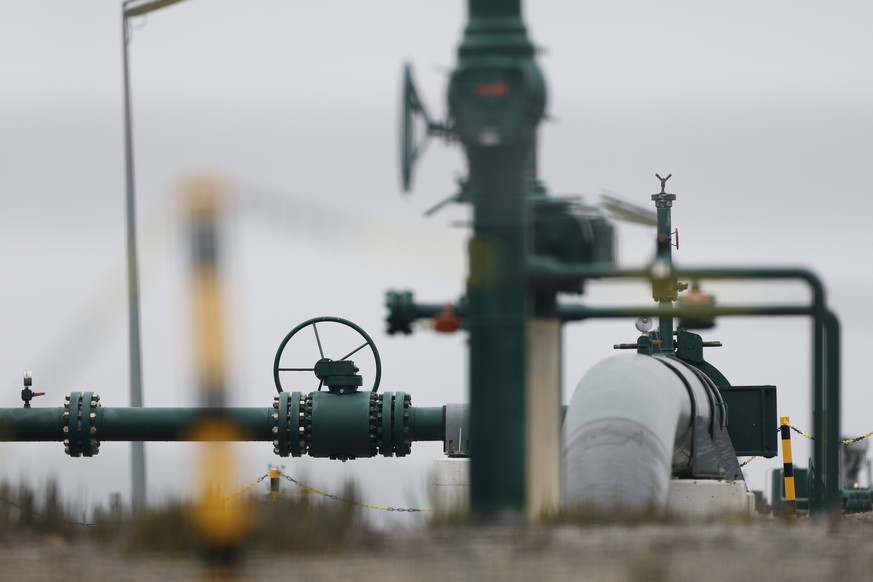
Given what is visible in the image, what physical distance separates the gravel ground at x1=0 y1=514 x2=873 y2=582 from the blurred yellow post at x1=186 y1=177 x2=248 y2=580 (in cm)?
12

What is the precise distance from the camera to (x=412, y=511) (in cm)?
1059

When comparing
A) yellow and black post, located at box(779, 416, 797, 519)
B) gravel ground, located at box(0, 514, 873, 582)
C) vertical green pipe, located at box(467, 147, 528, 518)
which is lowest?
yellow and black post, located at box(779, 416, 797, 519)

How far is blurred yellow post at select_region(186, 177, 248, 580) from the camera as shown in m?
8.38

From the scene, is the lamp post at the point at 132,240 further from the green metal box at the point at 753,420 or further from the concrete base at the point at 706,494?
the concrete base at the point at 706,494

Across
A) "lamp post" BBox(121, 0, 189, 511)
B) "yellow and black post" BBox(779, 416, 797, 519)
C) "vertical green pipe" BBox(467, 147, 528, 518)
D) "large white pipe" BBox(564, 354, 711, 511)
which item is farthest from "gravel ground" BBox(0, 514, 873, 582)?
"lamp post" BBox(121, 0, 189, 511)

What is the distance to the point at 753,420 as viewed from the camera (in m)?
21.4

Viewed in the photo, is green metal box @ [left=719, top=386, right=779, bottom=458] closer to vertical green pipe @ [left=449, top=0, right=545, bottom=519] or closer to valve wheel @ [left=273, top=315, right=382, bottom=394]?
valve wheel @ [left=273, top=315, right=382, bottom=394]

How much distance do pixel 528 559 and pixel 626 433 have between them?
188 inches

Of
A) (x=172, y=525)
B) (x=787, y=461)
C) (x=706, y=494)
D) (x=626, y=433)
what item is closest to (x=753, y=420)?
(x=787, y=461)

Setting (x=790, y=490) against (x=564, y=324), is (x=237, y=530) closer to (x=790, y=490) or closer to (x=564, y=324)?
(x=564, y=324)

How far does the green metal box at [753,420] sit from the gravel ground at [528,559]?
38.4 ft

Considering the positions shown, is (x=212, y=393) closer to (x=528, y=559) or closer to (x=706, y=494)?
(x=528, y=559)

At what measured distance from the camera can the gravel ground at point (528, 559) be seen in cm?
836

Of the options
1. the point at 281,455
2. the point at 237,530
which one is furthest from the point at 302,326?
the point at 237,530
